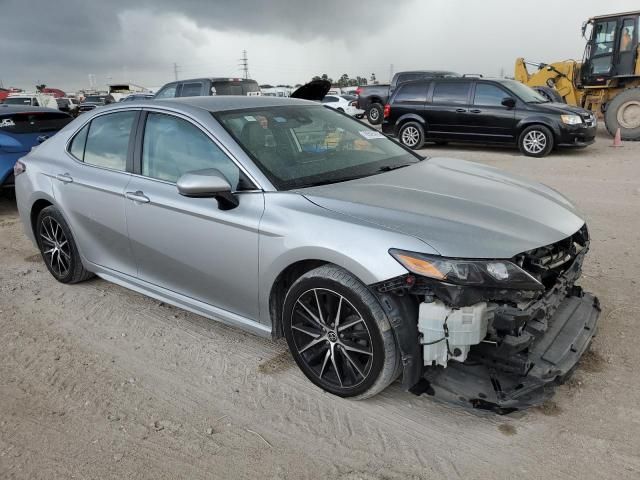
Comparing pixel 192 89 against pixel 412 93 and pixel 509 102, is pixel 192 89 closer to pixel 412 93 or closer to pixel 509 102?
pixel 412 93

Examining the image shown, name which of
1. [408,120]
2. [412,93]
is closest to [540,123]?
[408,120]

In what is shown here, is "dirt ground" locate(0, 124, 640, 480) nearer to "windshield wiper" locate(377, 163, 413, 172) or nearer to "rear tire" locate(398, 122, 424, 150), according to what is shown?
"windshield wiper" locate(377, 163, 413, 172)

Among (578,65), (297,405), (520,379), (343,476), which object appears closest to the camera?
(343,476)

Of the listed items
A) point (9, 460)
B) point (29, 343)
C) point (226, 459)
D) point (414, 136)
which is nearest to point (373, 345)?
point (226, 459)

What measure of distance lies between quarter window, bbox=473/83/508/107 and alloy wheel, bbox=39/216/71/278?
33.3 feet

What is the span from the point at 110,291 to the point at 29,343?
0.94 meters

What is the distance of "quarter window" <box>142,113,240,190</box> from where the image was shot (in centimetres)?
320

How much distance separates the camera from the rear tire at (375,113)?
21.8 metres

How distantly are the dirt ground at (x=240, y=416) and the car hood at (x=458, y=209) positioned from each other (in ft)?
3.00

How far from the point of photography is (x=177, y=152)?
3.46 metres

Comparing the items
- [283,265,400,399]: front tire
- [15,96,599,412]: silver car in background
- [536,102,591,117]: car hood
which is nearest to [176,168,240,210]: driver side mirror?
[15,96,599,412]: silver car in background

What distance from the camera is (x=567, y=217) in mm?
3082

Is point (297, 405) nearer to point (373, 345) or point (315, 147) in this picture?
point (373, 345)

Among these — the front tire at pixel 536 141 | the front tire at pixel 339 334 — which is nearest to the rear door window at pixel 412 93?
the front tire at pixel 536 141
